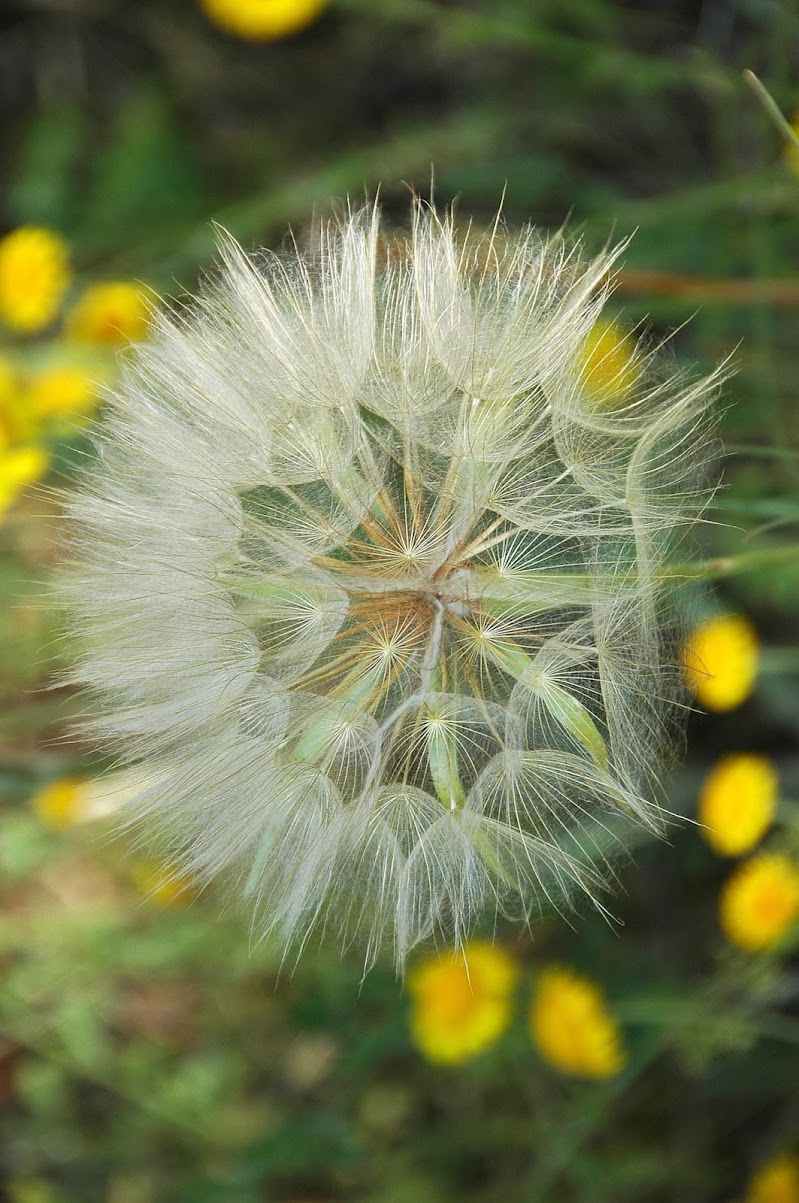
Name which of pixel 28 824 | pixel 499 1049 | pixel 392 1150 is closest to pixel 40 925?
pixel 28 824

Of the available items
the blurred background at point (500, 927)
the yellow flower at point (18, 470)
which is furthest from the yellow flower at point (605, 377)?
the yellow flower at point (18, 470)

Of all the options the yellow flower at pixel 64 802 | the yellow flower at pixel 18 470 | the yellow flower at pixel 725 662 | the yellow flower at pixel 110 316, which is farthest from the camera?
the yellow flower at pixel 64 802

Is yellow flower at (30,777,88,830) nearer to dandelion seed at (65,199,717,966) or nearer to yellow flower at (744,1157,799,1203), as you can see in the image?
dandelion seed at (65,199,717,966)

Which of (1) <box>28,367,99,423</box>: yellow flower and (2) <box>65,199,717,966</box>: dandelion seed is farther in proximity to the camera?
(1) <box>28,367,99,423</box>: yellow flower

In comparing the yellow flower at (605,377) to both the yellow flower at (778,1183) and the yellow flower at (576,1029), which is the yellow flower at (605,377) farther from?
the yellow flower at (778,1183)

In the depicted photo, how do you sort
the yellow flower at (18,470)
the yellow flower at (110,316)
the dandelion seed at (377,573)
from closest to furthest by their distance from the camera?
the dandelion seed at (377,573) → the yellow flower at (18,470) → the yellow flower at (110,316)

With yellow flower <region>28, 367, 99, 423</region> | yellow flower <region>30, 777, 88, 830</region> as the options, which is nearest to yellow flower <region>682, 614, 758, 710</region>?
yellow flower <region>28, 367, 99, 423</region>

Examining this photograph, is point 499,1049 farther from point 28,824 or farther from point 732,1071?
point 28,824
